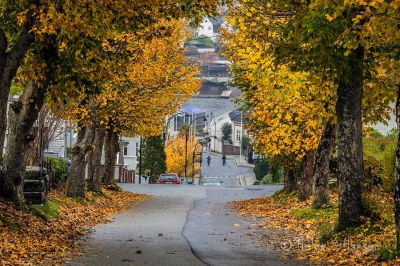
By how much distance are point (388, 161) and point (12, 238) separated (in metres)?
18.6

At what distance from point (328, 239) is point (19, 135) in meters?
8.23

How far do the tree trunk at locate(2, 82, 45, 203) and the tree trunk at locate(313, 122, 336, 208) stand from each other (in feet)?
35.0

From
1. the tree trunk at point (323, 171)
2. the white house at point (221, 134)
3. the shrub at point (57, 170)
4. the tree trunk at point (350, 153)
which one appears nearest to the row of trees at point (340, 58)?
the tree trunk at point (350, 153)

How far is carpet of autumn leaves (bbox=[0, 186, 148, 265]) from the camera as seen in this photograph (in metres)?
14.3

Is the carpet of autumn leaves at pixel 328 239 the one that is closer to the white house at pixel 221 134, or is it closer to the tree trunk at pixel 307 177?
the tree trunk at pixel 307 177

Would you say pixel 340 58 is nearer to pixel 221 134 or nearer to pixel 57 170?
pixel 57 170

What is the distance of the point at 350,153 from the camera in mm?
17328

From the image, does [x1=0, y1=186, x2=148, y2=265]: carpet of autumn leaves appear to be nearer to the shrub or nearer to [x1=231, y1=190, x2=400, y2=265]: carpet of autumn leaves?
[x1=231, y1=190, x2=400, y2=265]: carpet of autumn leaves

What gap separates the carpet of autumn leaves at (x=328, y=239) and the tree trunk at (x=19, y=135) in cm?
647

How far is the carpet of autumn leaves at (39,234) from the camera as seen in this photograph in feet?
47.1


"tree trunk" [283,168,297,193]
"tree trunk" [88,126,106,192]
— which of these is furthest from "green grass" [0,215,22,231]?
"tree trunk" [283,168,297,193]

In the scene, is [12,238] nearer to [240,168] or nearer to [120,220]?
[120,220]

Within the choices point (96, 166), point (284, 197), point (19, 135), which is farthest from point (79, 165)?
point (19, 135)

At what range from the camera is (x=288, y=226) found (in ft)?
76.6
